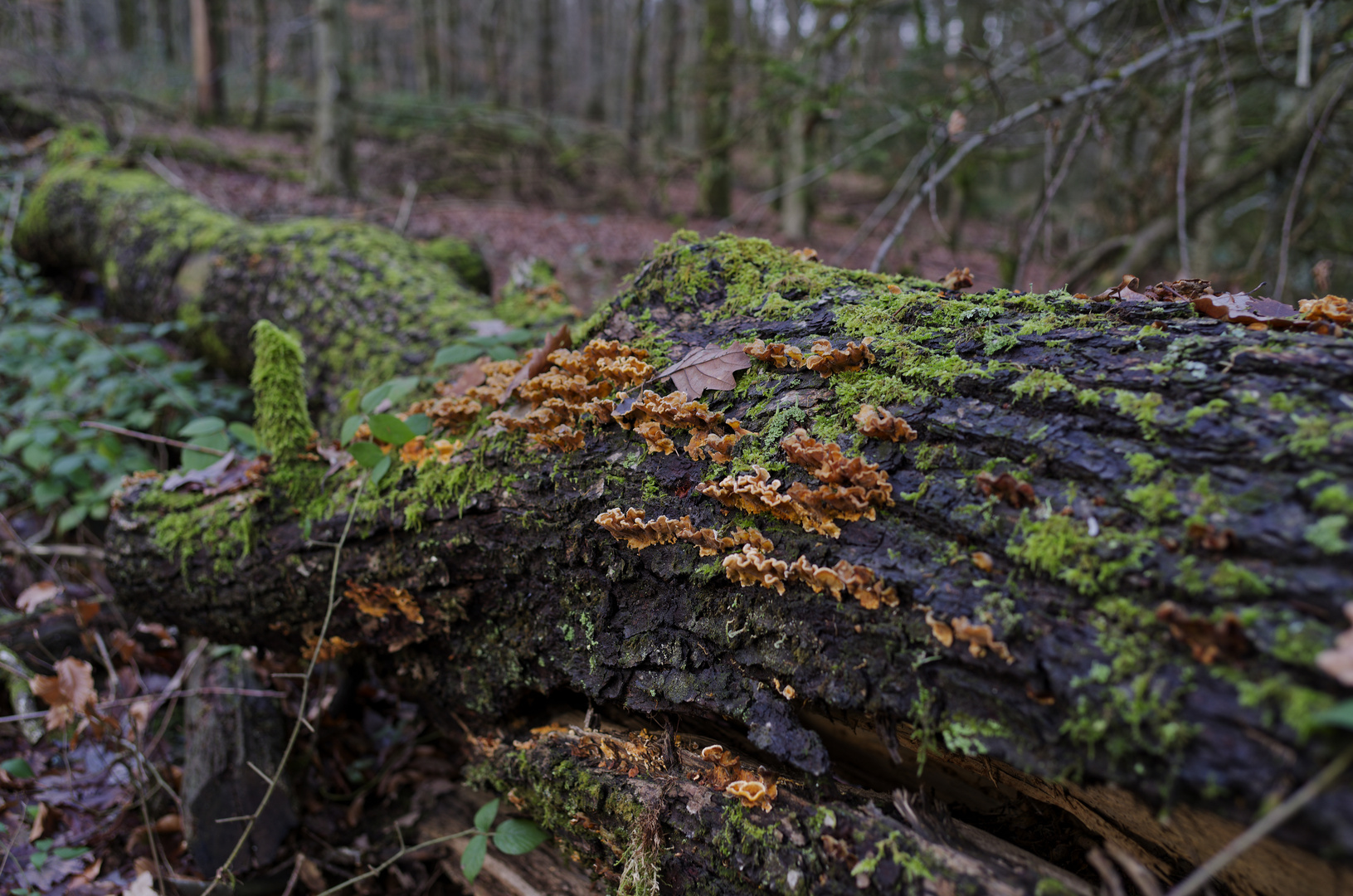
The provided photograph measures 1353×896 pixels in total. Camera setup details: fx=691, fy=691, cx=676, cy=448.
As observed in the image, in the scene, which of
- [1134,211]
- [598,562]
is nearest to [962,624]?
[598,562]

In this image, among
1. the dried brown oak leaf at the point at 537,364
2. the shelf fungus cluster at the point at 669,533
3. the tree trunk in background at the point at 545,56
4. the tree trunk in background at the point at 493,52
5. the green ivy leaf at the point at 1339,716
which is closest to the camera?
the green ivy leaf at the point at 1339,716

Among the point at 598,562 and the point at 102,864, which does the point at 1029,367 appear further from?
the point at 102,864

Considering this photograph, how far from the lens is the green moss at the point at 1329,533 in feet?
4.23

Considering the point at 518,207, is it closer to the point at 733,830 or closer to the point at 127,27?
the point at 733,830

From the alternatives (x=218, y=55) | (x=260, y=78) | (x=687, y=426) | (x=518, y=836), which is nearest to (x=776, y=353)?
(x=687, y=426)

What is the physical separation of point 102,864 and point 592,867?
231 centimetres

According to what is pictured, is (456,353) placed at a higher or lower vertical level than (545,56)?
lower

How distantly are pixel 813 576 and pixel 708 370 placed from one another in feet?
2.82

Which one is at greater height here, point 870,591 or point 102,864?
point 870,591

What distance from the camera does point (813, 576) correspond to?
176 centimetres

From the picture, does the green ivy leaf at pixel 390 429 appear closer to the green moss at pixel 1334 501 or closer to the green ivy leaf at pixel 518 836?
the green ivy leaf at pixel 518 836

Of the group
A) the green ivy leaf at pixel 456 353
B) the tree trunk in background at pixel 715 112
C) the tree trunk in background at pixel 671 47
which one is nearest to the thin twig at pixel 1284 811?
the green ivy leaf at pixel 456 353

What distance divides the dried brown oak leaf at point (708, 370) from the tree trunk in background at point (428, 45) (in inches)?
1106

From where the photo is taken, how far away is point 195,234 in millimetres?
5695
